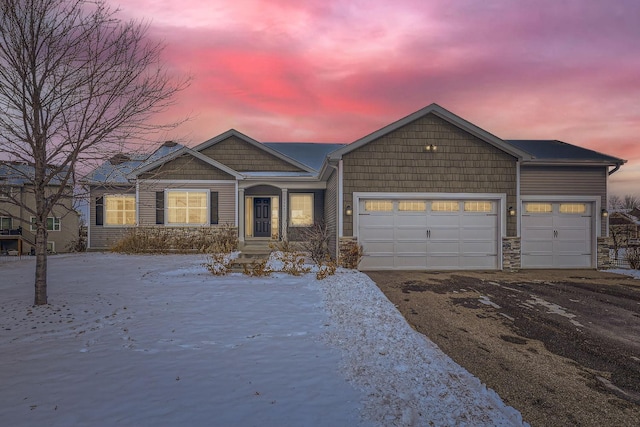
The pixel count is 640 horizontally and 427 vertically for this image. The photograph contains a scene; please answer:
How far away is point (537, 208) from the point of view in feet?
38.3

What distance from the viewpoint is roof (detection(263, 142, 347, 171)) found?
18.9 m

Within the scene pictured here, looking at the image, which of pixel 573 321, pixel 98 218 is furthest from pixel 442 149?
pixel 98 218

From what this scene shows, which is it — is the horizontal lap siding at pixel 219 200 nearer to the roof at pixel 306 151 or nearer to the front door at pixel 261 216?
the front door at pixel 261 216

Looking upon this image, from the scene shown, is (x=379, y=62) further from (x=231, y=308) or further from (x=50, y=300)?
(x=50, y=300)

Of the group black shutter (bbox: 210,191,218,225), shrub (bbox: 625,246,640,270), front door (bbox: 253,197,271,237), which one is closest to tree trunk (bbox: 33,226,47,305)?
black shutter (bbox: 210,191,218,225)

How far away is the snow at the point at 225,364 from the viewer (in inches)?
110

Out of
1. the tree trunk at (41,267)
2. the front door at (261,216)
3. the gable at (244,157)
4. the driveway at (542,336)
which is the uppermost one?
the gable at (244,157)

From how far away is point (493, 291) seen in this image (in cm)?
801

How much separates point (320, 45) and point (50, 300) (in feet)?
36.3

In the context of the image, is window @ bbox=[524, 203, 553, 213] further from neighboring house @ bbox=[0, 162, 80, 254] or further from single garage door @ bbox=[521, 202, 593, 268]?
neighboring house @ bbox=[0, 162, 80, 254]

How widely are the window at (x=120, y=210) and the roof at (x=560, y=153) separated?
52.8 ft

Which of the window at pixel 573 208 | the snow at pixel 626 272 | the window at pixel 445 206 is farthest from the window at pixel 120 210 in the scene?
the snow at pixel 626 272

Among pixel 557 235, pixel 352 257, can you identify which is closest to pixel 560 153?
pixel 557 235

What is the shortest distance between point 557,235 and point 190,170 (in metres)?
14.0
